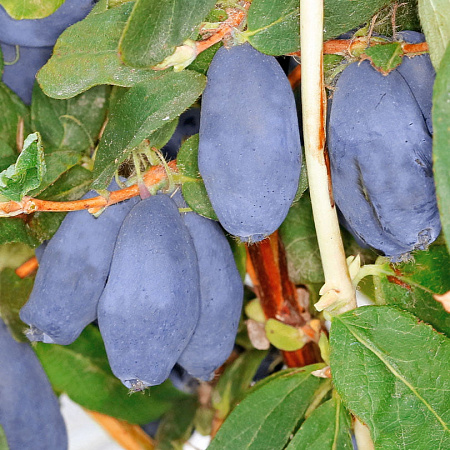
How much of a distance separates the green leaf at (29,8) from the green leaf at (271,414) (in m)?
0.39

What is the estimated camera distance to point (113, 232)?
49 cm

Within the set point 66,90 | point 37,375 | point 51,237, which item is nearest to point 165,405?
point 37,375

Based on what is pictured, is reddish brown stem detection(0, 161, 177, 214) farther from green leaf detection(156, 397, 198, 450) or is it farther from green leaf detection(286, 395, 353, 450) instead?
green leaf detection(156, 397, 198, 450)

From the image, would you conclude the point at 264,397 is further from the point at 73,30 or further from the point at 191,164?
the point at 73,30

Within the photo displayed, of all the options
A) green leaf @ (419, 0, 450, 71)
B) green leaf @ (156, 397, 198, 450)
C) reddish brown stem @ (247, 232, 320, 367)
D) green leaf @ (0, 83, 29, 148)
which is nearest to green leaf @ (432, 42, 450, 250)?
green leaf @ (419, 0, 450, 71)

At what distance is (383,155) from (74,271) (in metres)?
0.25

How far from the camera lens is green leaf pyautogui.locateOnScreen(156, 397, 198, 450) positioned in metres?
0.82

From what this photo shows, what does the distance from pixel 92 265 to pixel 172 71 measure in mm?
163

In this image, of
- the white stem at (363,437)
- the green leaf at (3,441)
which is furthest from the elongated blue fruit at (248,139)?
the green leaf at (3,441)

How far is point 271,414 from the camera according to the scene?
569 mm

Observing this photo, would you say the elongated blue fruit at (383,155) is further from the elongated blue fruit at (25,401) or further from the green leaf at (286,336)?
the elongated blue fruit at (25,401)

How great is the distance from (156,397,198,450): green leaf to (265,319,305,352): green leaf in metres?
0.23

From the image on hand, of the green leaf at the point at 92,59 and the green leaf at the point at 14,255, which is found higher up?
the green leaf at the point at 92,59

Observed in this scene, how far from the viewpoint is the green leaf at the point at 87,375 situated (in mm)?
675
